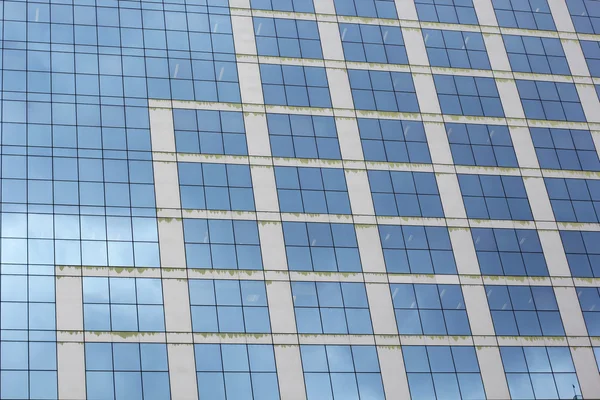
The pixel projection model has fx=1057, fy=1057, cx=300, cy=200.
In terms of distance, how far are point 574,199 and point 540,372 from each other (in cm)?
1698

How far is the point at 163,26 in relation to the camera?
8962 centimetres

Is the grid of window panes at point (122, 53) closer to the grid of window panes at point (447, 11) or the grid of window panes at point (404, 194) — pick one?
the grid of window panes at point (404, 194)

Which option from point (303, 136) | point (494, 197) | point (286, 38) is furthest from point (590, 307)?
point (286, 38)

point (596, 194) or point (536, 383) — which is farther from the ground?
point (596, 194)

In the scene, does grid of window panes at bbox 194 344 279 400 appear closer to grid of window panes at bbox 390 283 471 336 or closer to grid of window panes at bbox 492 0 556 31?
grid of window panes at bbox 390 283 471 336

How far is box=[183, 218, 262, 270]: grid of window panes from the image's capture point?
78688mm

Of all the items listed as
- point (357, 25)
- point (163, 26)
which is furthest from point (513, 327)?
point (163, 26)

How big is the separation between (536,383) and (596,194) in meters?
19.5

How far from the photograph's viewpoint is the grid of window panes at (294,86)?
88.6m

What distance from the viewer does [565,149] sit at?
9188 cm

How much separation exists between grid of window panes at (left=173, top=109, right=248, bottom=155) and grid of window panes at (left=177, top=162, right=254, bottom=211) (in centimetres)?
162

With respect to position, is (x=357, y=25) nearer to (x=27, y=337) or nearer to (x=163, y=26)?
(x=163, y=26)

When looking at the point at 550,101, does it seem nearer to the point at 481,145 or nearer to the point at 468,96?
the point at 468,96

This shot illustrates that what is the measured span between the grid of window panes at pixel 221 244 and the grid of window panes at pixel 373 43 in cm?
2078
